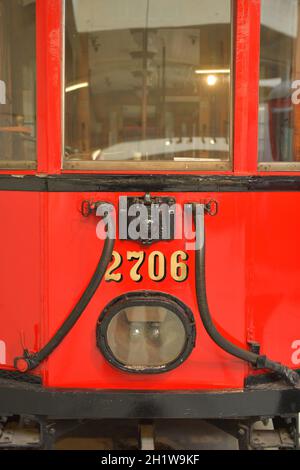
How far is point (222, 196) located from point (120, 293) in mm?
541

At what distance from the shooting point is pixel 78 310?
7.21 feet

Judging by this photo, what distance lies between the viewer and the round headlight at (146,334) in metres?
2.21

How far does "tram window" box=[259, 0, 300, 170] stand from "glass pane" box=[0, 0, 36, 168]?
914 millimetres

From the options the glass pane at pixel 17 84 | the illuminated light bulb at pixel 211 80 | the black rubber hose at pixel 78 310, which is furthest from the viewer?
the illuminated light bulb at pixel 211 80

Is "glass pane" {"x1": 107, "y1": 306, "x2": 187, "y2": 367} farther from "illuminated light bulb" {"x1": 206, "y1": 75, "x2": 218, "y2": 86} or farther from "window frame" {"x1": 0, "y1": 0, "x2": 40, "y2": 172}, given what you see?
"illuminated light bulb" {"x1": 206, "y1": 75, "x2": 218, "y2": 86}

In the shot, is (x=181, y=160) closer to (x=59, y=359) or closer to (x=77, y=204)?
(x=77, y=204)

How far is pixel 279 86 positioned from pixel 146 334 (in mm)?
1247

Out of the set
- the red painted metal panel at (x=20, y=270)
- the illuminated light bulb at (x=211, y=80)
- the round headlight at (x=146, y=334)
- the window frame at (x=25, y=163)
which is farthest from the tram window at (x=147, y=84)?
the round headlight at (x=146, y=334)

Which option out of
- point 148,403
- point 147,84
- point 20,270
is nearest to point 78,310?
point 20,270

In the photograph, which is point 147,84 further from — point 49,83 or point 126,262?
point 126,262

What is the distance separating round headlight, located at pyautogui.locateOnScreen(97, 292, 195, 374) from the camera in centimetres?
221

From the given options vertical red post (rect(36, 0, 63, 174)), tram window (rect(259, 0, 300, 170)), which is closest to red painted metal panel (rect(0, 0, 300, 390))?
vertical red post (rect(36, 0, 63, 174))

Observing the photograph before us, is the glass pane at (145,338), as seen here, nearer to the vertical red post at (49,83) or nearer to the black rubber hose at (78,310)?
the black rubber hose at (78,310)
